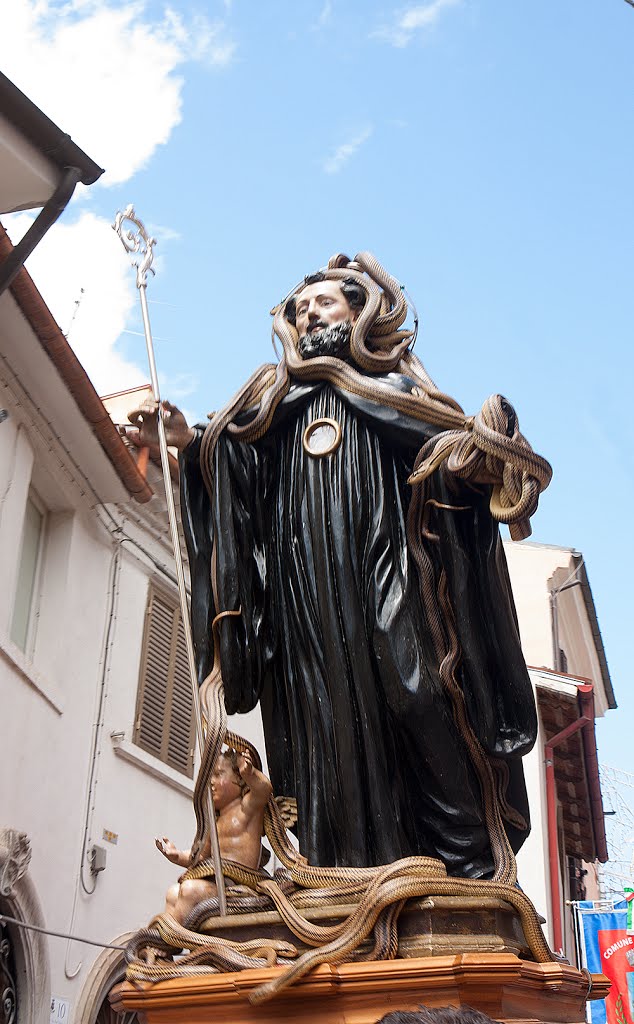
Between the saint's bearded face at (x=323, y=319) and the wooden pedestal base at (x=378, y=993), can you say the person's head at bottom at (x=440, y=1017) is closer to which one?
the wooden pedestal base at (x=378, y=993)

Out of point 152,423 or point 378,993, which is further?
point 152,423

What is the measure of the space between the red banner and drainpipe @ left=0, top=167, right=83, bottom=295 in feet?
29.2

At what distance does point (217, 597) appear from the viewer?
391cm

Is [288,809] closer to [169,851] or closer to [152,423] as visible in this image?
[169,851]

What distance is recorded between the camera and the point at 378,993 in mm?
2912

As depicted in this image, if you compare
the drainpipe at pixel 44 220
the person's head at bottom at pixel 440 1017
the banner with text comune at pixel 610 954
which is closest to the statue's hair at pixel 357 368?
the drainpipe at pixel 44 220

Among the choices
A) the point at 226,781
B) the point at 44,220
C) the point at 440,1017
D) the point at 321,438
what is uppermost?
the point at 44,220

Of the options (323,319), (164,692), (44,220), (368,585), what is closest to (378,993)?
(368,585)

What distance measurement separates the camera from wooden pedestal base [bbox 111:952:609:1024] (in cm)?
283

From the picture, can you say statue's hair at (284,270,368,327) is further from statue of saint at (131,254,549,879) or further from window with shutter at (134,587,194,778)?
window with shutter at (134,587,194,778)

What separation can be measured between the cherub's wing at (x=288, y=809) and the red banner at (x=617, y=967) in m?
8.62

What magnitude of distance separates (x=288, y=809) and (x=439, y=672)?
675mm

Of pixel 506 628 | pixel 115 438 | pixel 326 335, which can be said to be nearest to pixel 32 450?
pixel 115 438

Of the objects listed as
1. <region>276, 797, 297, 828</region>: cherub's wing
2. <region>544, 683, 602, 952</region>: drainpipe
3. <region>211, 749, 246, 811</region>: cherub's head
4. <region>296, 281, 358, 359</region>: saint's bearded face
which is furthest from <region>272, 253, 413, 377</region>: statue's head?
<region>544, 683, 602, 952</region>: drainpipe
